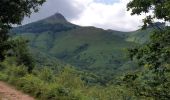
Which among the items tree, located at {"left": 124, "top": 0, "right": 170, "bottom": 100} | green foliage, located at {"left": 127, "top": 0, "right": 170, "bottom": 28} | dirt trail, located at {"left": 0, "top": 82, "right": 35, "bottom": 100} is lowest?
dirt trail, located at {"left": 0, "top": 82, "right": 35, "bottom": 100}

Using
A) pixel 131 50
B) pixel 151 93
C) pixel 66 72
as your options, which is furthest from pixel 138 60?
pixel 66 72

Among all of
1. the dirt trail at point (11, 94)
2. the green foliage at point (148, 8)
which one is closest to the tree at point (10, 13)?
the dirt trail at point (11, 94)

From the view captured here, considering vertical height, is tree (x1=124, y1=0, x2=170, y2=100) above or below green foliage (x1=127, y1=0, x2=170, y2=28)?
below

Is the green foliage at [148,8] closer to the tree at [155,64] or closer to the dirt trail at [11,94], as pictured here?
the tree at [155,64]

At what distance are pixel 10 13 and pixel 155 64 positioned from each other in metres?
14.1

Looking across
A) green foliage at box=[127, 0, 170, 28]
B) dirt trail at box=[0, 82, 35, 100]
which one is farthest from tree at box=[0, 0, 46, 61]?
green foliage at box=[127, 0, 170, 28]

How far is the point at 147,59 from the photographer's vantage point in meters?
17.0

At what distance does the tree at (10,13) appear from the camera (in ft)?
88.9

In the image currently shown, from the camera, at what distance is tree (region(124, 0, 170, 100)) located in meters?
15.8

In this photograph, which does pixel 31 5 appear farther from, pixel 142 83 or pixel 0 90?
pixel 142 83

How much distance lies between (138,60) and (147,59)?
79 centimetres

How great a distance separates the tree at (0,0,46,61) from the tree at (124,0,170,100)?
470 inches

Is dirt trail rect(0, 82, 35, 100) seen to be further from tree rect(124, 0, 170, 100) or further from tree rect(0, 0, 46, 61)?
tree rect(124, 0, 170, 100)

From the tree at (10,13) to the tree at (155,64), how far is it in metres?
11.9
